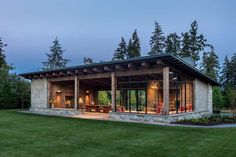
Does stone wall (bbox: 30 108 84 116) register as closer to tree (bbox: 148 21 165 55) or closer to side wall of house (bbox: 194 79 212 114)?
side wall of house (bbox: 194 79 212 114)

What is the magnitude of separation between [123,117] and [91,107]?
8044 millimetres

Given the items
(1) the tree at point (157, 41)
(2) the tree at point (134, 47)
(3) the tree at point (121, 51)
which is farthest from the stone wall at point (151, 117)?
(3) the tree at point (121, 51)

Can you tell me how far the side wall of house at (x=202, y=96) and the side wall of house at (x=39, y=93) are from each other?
43.1 ft

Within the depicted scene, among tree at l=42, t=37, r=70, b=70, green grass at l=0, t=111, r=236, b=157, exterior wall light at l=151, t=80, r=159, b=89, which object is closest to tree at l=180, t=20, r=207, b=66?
tree at l=42, t=37, r=70, b=70

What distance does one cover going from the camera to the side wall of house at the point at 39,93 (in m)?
24.2

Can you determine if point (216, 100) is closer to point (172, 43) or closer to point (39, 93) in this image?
point (39, 93)

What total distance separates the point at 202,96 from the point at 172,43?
2767cm

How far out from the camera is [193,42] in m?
44.8

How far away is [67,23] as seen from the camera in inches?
1431

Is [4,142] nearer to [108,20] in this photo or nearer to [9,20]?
[9,20]

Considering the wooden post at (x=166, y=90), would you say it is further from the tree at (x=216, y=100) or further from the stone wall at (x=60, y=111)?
the tree at (x=216, y=100)

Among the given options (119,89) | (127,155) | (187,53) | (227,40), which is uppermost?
(227,40)

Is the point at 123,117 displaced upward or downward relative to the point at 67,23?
downward

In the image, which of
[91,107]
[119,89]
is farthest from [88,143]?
[91,107]
